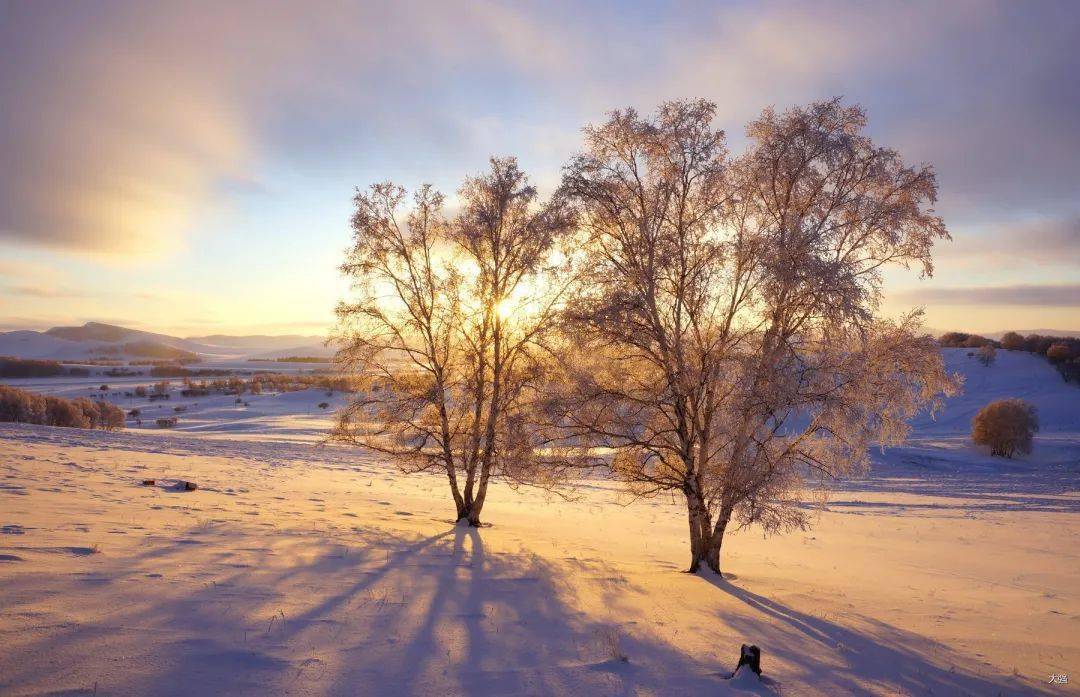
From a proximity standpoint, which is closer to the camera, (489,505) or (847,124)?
(847,124)

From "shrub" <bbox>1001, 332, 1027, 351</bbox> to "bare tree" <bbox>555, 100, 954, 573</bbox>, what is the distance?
217 ft

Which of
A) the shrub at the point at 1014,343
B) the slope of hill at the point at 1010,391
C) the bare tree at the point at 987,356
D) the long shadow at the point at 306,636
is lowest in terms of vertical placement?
the long shadow at the point at 306,636

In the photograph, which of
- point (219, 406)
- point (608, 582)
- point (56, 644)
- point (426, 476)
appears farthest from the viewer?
point (219, 406)

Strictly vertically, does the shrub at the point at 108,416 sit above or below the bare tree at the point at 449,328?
below

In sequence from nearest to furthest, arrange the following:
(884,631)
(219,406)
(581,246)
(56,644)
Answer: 1. (56,644)
2. (884,631)
3. (581,246)
4. (219,406)

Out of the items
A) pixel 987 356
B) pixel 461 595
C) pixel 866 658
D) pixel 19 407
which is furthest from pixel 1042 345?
pixel 19 407

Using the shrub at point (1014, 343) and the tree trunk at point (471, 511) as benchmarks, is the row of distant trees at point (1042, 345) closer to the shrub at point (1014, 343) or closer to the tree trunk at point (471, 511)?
the shrub at point (1014, 343)

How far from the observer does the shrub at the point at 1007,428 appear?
34312 mm

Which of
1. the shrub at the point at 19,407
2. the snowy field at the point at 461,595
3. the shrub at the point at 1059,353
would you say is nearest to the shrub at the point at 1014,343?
the shrub at the point at 1059,353

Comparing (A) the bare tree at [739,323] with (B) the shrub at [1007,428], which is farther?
(B) the shrub at [1007,428]

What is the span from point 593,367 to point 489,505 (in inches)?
408

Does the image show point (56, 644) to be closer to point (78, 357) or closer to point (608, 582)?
point (608, 582)

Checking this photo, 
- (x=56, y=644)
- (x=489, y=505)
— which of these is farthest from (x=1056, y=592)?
(x=56, y=644)

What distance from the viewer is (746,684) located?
536cm
